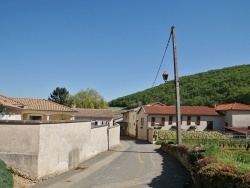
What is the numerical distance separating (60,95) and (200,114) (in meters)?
40.7

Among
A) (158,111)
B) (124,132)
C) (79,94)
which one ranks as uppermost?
(79,94)

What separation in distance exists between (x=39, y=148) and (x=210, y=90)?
219 feet

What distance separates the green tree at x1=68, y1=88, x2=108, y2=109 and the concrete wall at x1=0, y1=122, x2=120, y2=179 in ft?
166

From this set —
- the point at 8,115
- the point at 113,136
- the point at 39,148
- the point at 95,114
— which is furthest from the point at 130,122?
the point at 39,148

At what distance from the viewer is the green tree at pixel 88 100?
6900 centimetres

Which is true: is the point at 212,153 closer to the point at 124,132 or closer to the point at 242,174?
the point at 242,174

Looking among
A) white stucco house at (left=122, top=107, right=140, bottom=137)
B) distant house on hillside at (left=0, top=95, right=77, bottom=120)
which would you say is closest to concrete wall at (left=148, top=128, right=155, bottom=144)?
white stucco house at (left=122, top=107, right=140, bottom=137)

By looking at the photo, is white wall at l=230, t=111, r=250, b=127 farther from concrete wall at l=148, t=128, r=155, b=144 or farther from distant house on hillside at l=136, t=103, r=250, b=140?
concrete wall at l=148, t=128, r=155, b=144

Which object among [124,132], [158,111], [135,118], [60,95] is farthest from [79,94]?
[158,111]

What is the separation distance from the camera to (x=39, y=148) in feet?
44.9

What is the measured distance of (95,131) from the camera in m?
25.1

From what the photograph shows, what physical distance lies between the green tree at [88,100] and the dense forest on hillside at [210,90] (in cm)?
914

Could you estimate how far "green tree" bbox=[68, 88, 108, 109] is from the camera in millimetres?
69000

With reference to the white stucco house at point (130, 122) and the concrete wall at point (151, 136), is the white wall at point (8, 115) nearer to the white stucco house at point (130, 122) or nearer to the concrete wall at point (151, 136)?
the concrete wall at point (151, 136)
